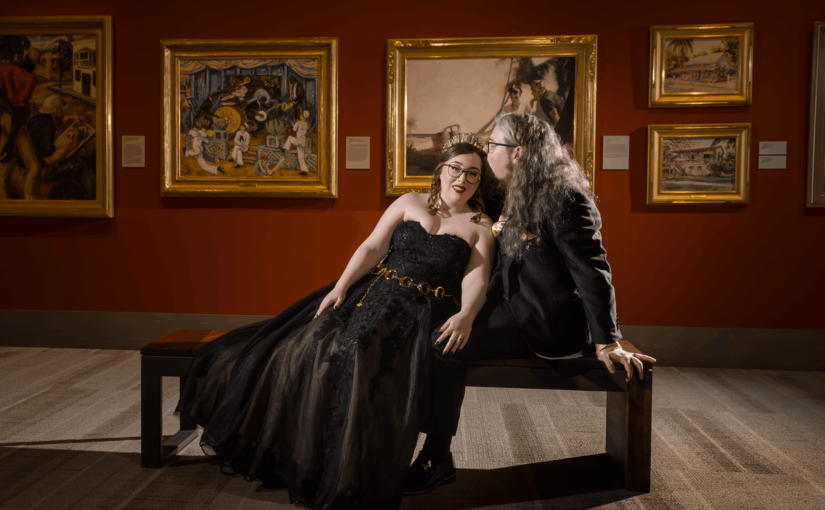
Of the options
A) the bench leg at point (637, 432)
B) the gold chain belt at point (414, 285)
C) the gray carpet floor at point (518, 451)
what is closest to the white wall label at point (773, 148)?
the gray carpet floor at point (518, 451)

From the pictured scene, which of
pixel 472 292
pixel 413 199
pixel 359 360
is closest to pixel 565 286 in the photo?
pixel 472 292

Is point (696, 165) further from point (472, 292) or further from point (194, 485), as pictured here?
point (194, 485)

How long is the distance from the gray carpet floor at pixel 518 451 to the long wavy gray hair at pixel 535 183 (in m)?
1.06

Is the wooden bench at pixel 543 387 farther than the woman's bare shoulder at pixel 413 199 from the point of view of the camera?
No

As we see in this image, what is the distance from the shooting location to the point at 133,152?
4.69 meters

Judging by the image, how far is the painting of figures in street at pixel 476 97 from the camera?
439cm

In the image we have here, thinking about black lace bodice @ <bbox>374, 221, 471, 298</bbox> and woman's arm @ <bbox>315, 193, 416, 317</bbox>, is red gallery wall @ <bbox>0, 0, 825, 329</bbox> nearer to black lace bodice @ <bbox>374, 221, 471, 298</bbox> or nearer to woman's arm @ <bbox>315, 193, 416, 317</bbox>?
woman's arm @ <bbox>315, 193, 416, 317</bbox>

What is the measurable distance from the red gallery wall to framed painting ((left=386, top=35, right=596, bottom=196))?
0.11m

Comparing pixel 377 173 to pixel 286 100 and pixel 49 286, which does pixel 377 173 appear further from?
pixel 49 286

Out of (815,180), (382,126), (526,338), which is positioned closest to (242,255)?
(382,126)

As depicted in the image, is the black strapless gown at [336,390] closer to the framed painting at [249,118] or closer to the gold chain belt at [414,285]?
the gold chain belt at [414,285]

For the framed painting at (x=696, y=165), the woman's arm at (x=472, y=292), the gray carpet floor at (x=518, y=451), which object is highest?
the framed painting at (x=696, y=165)

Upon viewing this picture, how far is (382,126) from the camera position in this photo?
4555mm

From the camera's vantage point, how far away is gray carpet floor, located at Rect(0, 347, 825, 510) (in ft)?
7.23
